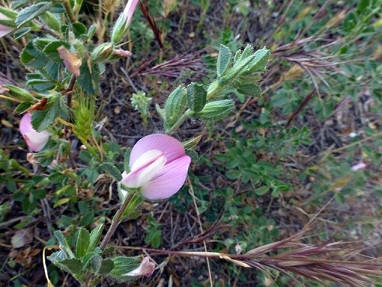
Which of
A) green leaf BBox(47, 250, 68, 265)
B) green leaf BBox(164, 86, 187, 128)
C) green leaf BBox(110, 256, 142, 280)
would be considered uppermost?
green leaf BBox(164, 86, 187, 128)

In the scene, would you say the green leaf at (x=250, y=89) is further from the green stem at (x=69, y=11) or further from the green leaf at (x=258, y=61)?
the green stem at (x=69, y=11)

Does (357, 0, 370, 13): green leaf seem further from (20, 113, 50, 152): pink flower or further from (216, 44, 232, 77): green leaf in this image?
(20, 113, 50, 152): pink flower

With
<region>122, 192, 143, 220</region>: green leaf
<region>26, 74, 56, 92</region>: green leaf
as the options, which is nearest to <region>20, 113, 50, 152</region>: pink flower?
<region>26, 74, 56, 92</region>: green leaf

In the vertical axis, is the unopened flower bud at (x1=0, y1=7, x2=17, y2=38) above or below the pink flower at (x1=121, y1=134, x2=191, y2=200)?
above

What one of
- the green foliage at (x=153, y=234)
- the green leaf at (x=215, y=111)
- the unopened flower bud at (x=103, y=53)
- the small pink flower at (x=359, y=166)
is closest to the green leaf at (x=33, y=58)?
the unopened flower bud at (x=103, y=53)

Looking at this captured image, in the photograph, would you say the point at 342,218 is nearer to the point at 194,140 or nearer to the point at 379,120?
the point at 379,120

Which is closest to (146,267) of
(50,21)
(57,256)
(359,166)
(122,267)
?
(122,267)

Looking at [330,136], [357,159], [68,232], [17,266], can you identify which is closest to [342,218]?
[357,159]

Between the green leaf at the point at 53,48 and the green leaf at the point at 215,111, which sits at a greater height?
the green leaf at the point at 53,48
